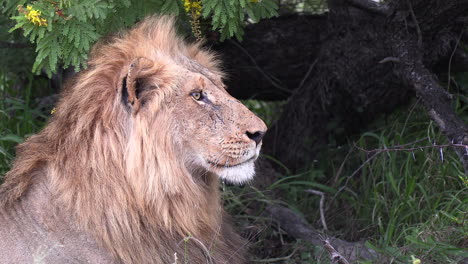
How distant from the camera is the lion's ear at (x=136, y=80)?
10.1ft

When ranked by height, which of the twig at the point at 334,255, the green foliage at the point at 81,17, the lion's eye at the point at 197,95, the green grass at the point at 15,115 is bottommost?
the twig at the point at 334,255

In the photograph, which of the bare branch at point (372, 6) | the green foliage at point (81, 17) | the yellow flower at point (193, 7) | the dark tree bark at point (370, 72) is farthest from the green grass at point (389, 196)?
the yellow flower at point (193, 7)

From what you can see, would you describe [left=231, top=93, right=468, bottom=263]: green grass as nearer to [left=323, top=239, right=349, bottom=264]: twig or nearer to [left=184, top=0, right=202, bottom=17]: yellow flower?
[left=323, top=239, right=349, bottom=264]: twig

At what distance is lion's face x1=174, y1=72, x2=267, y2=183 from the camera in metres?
3.13

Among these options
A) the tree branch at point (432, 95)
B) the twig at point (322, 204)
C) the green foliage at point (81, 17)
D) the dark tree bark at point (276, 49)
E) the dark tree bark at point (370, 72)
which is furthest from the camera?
the dark tree bark at point (276, 49)

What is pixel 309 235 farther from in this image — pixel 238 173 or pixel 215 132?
pixel 215 132

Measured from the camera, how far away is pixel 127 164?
3150 mm

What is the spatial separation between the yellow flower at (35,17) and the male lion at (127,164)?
31 centimetres

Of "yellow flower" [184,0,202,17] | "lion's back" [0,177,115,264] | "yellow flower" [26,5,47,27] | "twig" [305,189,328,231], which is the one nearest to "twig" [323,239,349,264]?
"lion's back" [0,177,115,264]

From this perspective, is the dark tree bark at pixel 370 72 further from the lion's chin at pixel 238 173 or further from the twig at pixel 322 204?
the lion's chin at pixel 238 173

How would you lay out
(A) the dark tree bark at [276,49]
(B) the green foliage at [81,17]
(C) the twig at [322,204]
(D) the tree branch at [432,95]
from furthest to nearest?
(A) the dark tree bark at [276,49]
(C) the twig at [322,204]
(D) the tree branch at [432,95]
(B) the green foliage at [81,17]

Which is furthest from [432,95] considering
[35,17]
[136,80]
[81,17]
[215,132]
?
[35,17]

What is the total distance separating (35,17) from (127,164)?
2.53 ft

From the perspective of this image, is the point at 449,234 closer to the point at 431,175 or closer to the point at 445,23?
the point at 431,175
